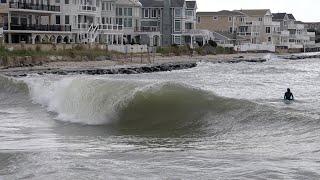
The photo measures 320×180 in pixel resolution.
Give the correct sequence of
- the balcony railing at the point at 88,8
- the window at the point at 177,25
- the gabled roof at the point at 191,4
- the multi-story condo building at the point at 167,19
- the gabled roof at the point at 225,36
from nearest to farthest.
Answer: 1. the balcony railing at the point at 88,8
2. the multi-story condo building at the point at 167,19
3. the window at the point at 177,25
4. the gabled roof at the point at 191,4
5. the gabled roof at the point at 225,36

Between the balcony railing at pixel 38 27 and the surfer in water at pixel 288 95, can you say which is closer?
A: the surfer in water at pixel 288 95

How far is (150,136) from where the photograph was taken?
1678 centimetres

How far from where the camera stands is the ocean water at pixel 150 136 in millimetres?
11625

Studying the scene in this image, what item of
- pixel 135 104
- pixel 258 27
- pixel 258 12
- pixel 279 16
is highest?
pixel 258 12

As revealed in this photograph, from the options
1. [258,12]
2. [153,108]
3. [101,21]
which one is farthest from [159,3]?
[153,108]

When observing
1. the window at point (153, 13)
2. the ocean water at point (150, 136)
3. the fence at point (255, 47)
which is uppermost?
the window at point (153, 13)

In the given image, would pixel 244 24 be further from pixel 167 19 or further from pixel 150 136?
pixel 150 136

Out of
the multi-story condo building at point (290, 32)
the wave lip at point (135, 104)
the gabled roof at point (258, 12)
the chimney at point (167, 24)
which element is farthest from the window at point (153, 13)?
the wave lip at point (135, 104)

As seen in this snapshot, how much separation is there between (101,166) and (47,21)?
59.2 m

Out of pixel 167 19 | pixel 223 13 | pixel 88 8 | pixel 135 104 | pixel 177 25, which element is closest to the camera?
pixel 135 104

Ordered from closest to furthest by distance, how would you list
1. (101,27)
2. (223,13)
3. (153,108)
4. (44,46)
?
(153,108) < (44,46) < (101,27) < (223,13)

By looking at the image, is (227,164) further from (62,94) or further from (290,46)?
(290,46)

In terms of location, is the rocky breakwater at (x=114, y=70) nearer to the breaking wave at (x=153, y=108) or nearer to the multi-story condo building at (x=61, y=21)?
the multi-story condo building at (x=61, y=21)

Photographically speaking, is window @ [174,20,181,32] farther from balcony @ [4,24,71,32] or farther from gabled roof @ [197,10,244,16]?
balcony @ [4,24,71,32]
